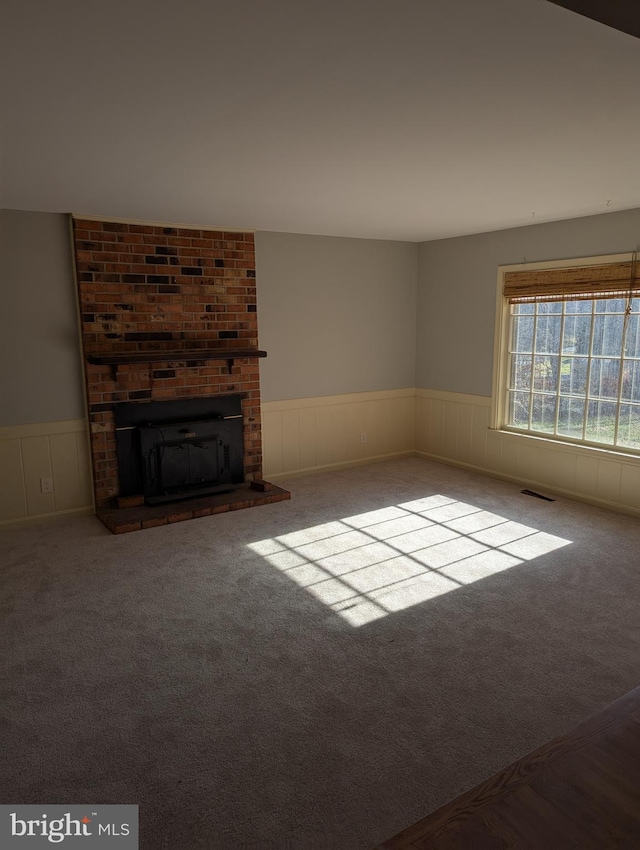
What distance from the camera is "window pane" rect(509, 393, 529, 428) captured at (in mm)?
5309

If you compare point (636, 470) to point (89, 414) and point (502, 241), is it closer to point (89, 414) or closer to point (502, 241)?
point (502, 241)

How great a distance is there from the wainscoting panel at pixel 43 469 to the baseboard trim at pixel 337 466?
168 centimetres

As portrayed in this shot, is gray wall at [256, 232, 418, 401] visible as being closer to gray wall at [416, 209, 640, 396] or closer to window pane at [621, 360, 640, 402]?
gray wall at [416, 209, 640, 396]

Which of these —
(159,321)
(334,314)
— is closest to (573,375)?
(334,314)

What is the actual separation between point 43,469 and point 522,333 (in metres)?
4.16

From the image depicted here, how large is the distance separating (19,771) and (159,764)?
0.47 metres

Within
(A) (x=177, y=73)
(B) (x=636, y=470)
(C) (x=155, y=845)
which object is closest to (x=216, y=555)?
(C) (x=155, y=845)

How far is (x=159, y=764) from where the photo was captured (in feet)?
6.66

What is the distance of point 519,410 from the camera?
5379 mm

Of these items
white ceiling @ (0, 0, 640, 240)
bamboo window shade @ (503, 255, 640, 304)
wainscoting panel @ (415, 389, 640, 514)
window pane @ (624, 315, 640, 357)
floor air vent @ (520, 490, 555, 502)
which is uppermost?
white ceiling @ (0, 0, 640, 240)

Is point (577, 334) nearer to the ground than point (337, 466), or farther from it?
farther from it

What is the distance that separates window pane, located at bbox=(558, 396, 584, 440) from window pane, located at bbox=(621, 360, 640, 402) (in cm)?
39

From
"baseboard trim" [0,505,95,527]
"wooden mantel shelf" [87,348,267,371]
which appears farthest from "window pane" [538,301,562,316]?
"baseboard trim" [0,505,95,527]

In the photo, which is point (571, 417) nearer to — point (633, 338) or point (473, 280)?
point (633, 338)
